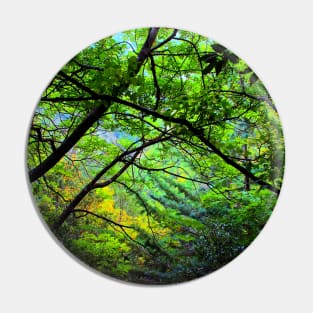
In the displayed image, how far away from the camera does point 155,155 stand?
244 cm

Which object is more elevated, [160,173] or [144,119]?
[144,119]

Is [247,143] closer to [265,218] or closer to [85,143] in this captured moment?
[265,218]

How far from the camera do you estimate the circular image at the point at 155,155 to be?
2.42 m

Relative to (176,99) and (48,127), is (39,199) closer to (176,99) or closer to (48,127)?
(48,127)

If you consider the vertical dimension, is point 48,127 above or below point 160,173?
above

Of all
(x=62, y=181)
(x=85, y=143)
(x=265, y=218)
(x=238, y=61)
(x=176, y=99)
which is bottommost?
(x=265, y=218)

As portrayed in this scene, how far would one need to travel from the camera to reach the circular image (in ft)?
7.93

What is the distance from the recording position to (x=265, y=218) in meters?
2.54

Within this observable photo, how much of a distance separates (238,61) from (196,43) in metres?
0.22

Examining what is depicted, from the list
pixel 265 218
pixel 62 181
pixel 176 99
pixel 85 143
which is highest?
pixel 176 99

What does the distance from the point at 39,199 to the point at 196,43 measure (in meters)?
1.04

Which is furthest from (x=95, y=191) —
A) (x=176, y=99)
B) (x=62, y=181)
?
(x=176, y=99)

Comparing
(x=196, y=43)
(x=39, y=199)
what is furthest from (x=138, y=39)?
(x=39, y=199)
